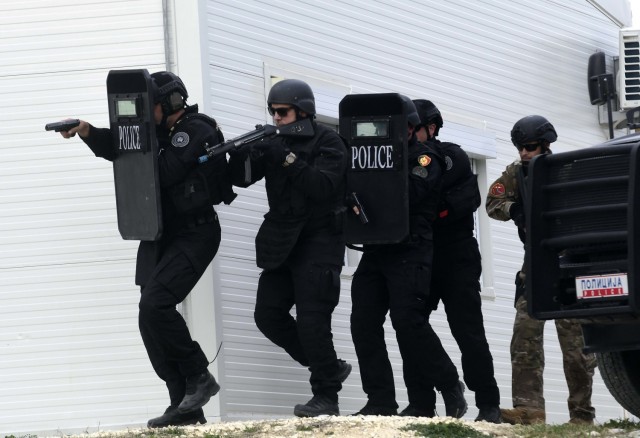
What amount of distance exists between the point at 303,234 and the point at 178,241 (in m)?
0.85

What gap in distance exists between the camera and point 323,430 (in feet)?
30.9

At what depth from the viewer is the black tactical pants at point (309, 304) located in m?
10.9

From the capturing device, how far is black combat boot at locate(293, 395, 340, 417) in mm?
10742

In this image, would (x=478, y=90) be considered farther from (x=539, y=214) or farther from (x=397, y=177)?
(x=539, y=214)

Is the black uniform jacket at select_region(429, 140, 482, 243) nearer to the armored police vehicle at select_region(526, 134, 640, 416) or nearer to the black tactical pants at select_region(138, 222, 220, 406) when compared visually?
the black tactical pants at select_region(138, 222, 220, 406)

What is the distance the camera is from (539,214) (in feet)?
30.9

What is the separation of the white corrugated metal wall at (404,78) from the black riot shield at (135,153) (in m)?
1.47

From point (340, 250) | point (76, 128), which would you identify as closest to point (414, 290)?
point (340, 250)

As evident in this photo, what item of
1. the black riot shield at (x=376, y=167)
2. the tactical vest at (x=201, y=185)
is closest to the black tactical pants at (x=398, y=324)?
the black riot shield at (x=376, y=167)

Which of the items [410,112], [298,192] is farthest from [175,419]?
[410,112]

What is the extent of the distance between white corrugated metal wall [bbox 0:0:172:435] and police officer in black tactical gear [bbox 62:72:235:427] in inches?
50.3

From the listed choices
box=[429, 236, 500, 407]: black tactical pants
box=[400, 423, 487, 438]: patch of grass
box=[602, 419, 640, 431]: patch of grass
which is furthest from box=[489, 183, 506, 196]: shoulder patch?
box=[400, 423, 487, 438]: patch of grass

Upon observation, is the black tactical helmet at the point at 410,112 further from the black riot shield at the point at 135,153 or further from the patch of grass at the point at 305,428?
the patch of grass at the point at 305,428

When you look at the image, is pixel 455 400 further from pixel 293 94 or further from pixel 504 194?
pixel 293 94
